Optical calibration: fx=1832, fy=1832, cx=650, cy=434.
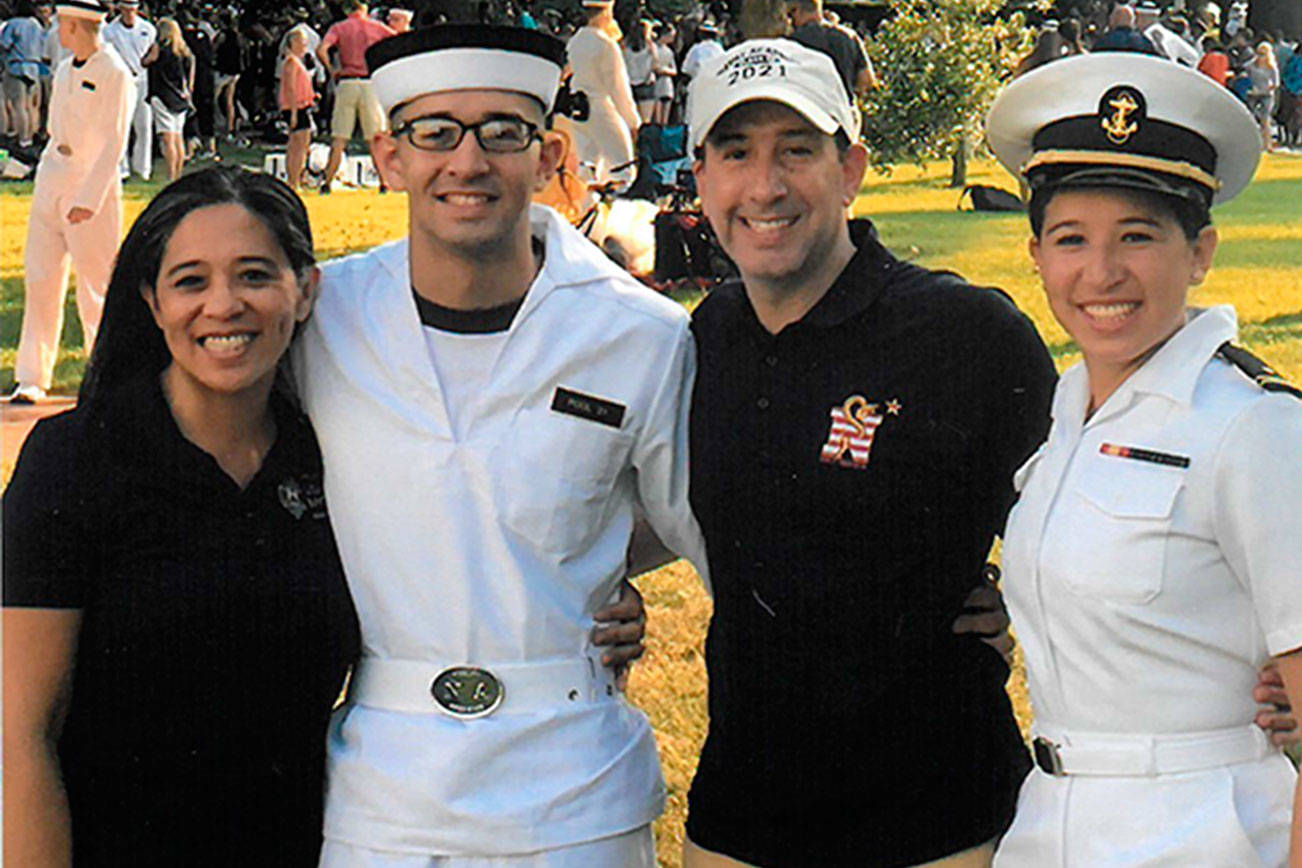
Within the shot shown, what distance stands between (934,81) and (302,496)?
722 inches

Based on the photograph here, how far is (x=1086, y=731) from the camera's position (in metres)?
2.76

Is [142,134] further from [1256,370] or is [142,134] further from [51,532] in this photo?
[1256,370]

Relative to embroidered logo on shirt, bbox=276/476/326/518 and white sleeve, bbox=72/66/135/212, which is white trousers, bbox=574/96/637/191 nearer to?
white sleeve, bbox=72/66/135/212

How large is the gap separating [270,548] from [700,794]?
3.02 ft

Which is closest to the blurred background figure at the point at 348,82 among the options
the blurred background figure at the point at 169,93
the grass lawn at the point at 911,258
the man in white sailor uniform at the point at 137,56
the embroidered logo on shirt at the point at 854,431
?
the grass lawn at the point at 911,258

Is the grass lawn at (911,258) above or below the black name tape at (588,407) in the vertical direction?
below

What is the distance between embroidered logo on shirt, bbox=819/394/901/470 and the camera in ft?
10.6

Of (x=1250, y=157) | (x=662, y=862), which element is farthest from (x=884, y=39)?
(x=1250, y=157)

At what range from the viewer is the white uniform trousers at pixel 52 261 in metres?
9.62

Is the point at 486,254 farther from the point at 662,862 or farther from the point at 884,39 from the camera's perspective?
the point at 884,39

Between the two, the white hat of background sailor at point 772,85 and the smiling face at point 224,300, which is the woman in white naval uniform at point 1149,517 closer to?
the white hat of background sailor at point 772,85

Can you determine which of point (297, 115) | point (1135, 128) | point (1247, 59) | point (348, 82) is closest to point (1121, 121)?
point (1135, 128)

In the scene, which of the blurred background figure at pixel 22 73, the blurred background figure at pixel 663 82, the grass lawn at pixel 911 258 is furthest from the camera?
the blurred background figure at pixel 663 82

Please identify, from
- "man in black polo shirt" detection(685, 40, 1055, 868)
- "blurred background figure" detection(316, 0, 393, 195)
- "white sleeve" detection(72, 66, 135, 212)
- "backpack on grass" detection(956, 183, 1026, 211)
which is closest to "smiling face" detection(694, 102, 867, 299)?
"man in black polo shirt" detection(685, 40, 1055, 868)
